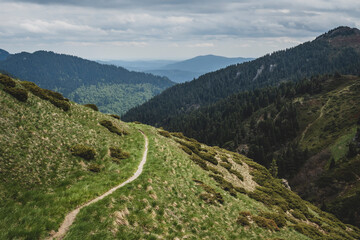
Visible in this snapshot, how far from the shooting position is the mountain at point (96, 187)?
42.3 ft

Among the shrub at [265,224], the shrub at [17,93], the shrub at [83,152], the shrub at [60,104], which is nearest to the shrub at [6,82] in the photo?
the shrub at [17,93]

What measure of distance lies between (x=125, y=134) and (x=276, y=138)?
12222cm

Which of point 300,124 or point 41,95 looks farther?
point 300,124

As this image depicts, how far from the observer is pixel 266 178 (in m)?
52.5

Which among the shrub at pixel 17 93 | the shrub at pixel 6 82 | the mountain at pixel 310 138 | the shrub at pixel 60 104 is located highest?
the shrub at pixel 6 82

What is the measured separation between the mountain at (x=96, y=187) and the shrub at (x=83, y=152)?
102 millimetres

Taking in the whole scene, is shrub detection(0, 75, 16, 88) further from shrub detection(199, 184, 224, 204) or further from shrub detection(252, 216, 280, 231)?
shrub detection(252, 216, 280, 231)

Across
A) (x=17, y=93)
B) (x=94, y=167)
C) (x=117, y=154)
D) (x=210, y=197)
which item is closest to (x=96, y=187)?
(x=94, y=167)

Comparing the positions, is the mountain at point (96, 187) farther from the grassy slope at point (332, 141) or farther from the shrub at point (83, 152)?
the grassy slope at point (332, 141)

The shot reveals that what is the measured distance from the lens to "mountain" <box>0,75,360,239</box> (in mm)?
12883

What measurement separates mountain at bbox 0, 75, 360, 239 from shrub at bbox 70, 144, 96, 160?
0.10 meters

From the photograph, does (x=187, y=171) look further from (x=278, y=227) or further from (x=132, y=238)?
(x=132, y=238)

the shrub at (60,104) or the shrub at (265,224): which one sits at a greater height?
the shrub at (60,104)

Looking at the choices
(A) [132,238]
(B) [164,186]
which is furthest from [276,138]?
(A) [132,238]
